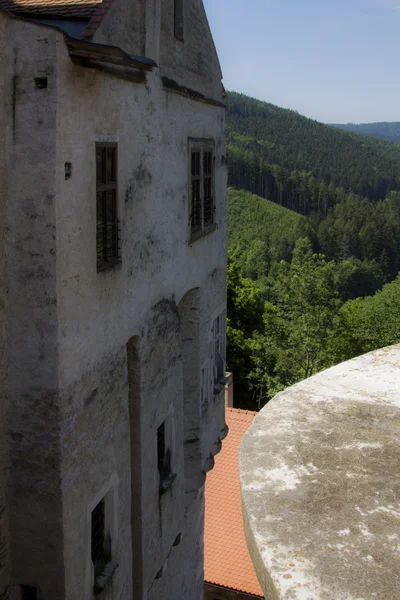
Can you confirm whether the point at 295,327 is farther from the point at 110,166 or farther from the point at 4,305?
the point at 4,305

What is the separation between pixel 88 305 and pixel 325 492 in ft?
11.7

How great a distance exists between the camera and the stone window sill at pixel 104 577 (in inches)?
301

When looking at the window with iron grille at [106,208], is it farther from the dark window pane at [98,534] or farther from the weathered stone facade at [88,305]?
the dark window pane at [98,534]

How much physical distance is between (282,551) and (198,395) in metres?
8.64

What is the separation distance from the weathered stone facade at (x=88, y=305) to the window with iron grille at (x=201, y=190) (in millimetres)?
415

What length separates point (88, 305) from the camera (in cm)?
702

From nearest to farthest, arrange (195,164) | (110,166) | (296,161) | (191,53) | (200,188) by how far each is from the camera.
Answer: (110,166) → (191,53) → (195,164) → (200,188) → (296,161)

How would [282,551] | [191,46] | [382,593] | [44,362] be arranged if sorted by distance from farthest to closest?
[191,46] < [44,362] < [282,551] < [382,593]

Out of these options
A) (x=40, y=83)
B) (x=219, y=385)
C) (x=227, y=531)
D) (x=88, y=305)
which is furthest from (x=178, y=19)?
(x=227, y=531)

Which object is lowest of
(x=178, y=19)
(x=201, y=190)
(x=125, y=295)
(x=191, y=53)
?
(x=125, y=295)

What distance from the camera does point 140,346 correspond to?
8.77m

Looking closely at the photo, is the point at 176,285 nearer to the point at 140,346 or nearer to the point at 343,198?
the point at 140,346

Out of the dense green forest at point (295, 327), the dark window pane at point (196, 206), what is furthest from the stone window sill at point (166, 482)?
the dense green forest at point (295, 327)

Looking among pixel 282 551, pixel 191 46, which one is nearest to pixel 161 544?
pixel 282 551
